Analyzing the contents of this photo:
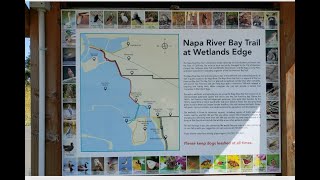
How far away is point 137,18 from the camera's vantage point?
3195mm

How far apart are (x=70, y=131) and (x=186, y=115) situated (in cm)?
101

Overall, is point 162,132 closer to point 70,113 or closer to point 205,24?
point 70,113

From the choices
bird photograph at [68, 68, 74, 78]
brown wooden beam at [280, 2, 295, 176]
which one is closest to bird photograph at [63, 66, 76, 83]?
bird photograph at [68, 68, 74, 78]

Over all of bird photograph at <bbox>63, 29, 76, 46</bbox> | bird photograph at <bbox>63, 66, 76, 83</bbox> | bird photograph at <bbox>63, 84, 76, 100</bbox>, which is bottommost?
bird photograph at <bbox>63, 84, 76, 100</bbox>

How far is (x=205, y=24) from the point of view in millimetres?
3219

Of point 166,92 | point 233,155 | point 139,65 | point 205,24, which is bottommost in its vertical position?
point 233,155

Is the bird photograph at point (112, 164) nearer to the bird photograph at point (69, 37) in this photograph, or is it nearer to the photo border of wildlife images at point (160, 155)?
the photo border of wildlife images at point (160, 155)

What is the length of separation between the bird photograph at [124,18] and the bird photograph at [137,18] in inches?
1.7

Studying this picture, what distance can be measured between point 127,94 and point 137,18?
67 cm

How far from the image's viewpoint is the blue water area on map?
10.3 feet

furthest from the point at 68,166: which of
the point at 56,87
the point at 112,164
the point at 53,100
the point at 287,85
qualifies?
the point at 287,85

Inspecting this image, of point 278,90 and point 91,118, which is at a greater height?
point 278,90

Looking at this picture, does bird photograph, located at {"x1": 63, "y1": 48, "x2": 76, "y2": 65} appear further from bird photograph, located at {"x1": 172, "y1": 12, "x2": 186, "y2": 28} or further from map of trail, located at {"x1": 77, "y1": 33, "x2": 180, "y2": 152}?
bird photograph, located at {"x1": 172, "y1": 12, "x2": 186, "y2": 28}

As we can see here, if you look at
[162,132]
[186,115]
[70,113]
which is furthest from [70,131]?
[186,115]
